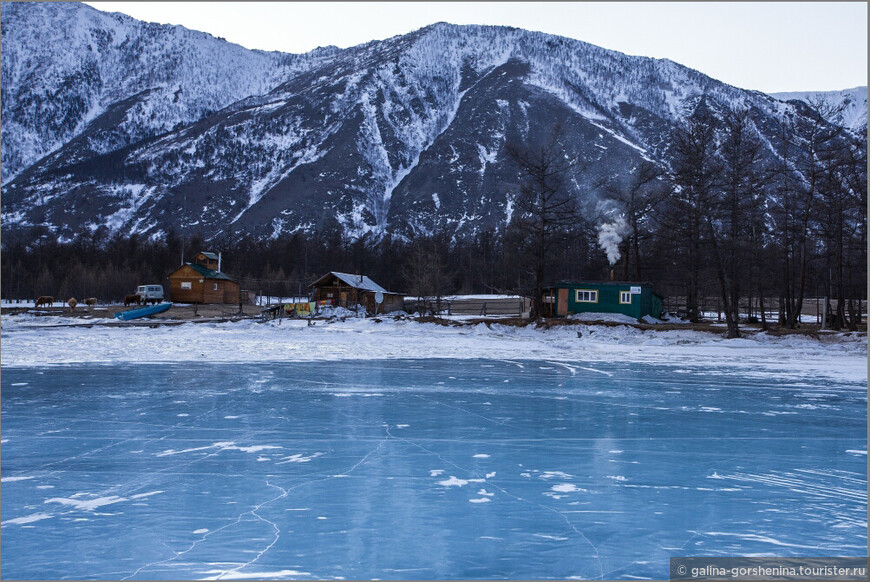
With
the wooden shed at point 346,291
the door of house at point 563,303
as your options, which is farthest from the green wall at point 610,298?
the wooden shed at point 346,291

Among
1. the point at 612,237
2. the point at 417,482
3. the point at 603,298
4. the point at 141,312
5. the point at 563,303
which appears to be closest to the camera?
the point at 417,482

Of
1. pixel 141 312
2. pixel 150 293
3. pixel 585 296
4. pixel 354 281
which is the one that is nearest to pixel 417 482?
pixel 585 296

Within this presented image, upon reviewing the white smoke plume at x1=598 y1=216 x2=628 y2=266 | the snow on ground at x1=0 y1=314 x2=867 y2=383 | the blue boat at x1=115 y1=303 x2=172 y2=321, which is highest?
the white smoke plume at x1=598 y1=216 x2=628 y2=266

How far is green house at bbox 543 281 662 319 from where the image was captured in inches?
1646

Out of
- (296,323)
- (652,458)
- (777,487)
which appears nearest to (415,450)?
(652,458)

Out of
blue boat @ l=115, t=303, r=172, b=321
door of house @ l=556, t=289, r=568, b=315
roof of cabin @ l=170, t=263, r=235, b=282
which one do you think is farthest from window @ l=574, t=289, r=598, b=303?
roof of cabin @ l=170, t=263, r=235, b=282

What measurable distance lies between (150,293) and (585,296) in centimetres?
4063

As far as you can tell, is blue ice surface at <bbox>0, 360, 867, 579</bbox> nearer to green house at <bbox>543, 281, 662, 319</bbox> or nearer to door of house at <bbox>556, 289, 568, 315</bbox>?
green house at <bbox>543, 281, 662, 319</bbox>

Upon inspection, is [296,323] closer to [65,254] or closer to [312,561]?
[312,561]

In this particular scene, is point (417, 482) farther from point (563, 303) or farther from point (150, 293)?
point (150, 293)

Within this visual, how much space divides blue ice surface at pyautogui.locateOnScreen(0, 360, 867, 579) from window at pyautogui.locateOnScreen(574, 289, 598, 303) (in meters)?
29.0

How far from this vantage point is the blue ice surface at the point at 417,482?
16.7 feet

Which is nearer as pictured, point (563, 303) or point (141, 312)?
point (563, 303)

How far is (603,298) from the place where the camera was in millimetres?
42625
